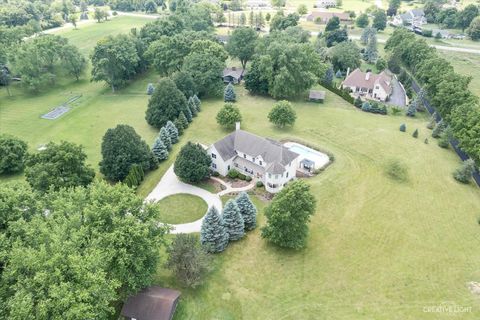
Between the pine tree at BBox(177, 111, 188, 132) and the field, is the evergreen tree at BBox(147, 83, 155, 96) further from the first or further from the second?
the pine tree at BBox(177, 111, 188, 132)

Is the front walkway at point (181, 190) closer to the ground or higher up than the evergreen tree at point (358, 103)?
closer to the ground

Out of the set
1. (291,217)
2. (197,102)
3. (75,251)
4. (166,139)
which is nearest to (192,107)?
(197,102)

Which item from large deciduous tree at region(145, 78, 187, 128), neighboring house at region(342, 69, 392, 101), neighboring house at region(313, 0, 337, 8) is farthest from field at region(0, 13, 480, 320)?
neighboring house at region(313, 0, 337, 8)

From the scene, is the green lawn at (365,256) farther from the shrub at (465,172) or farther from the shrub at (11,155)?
the shrub at (11,155)

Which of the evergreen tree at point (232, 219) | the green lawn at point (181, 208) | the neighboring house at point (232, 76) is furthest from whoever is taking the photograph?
the neighboring house at point (232, 76)

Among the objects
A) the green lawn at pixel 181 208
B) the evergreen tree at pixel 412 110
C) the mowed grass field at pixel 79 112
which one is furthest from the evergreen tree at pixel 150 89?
the evergreen tree at pixel 412 110

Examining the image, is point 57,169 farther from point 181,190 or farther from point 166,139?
point 166,139
